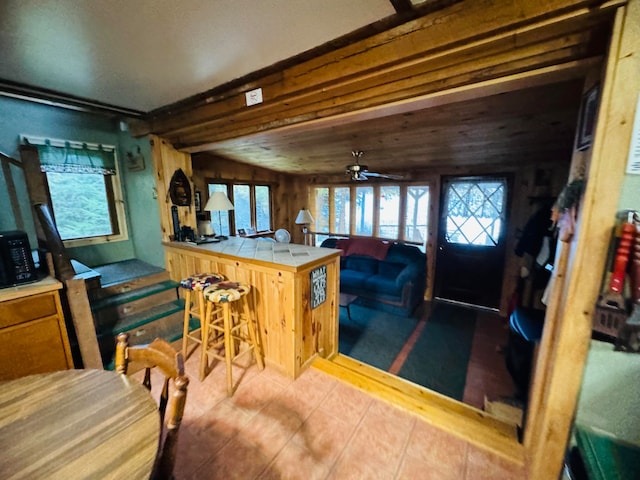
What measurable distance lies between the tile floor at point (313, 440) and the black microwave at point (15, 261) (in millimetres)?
1387

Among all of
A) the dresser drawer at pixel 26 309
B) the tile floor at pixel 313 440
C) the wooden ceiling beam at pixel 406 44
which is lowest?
the tile floor at pixel 313 440

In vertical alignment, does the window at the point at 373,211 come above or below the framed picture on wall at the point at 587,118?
below

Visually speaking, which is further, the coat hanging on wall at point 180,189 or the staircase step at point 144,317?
the coat hanging on wall at point 180,189

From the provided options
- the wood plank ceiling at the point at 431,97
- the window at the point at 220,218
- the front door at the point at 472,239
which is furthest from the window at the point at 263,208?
the front door at the point at 472,239

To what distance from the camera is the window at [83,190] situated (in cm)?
270

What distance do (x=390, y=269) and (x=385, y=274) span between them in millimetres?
126

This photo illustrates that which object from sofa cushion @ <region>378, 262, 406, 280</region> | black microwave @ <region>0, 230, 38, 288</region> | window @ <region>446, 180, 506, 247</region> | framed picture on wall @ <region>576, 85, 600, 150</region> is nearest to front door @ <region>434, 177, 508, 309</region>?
window @ <region>446, 180, 506, 247</region>

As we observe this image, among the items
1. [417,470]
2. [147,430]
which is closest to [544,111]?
[417,470]

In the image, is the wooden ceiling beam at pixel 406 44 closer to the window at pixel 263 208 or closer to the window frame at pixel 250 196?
the window frame at pixel 250 196

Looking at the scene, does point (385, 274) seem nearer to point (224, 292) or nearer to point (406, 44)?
point (224, 292)

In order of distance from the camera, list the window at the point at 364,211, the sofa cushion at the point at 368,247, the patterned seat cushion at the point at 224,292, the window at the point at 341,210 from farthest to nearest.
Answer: the window at the point at 341,210
the window at the point at 364,211
the sofa cushion at the point at 368,247
the patterned seat cushion at the point at 224,292

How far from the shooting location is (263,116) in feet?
6.64

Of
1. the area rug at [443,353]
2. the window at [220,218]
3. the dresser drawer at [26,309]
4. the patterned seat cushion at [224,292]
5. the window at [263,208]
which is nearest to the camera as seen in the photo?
the dresser drawer at [26,309]

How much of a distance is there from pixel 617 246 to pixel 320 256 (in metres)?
1.61
